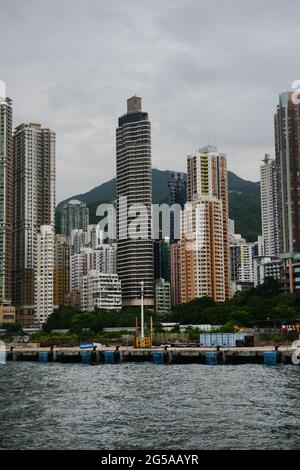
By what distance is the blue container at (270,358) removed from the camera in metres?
95.5

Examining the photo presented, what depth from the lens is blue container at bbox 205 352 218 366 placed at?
332 feet

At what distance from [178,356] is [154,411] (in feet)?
189

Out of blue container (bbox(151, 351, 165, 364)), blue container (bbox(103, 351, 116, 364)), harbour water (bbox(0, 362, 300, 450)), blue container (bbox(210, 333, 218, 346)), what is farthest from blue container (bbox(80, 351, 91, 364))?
harbour water (bbox(0, 362, 300, 450))

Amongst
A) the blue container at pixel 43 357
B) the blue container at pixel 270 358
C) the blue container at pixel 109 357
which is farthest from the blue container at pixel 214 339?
the blue container at pixel 270 358

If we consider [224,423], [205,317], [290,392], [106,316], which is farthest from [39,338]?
[224,423]

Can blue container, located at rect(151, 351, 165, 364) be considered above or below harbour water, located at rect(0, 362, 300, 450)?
above

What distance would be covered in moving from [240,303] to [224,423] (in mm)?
139461

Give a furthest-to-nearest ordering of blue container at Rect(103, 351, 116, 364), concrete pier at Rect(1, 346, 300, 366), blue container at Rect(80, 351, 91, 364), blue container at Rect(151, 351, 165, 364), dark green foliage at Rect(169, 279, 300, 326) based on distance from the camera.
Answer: dark green foliage at Rect(169, 279, 300, 326) → blue container at Rect(80, 351, 91, 364) → blue container at Rect(103, 351, 116, 364) → blue container at Rect(151, 351, 165, 364) → concrete pier at Rect(1, 346, 300, 366)

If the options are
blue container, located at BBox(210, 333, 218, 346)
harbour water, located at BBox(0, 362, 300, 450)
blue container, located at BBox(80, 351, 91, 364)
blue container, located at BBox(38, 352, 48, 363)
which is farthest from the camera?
blue container, located at BBox(210, 333, 218, 346)

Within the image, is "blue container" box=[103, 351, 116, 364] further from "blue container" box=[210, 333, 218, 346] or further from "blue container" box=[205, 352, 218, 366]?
"blue container" box=[210, 333, 218, 346]

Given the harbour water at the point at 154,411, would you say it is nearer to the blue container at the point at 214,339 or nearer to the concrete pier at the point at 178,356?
the concrete pier at the point at 178,356

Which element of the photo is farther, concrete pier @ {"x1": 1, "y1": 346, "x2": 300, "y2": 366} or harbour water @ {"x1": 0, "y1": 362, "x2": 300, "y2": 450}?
concrete pier @ {"x1": 1, "y1": 346, "x2": 300, "y2": 366}

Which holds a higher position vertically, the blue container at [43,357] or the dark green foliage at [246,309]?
the dark green foliage at [246,309]
